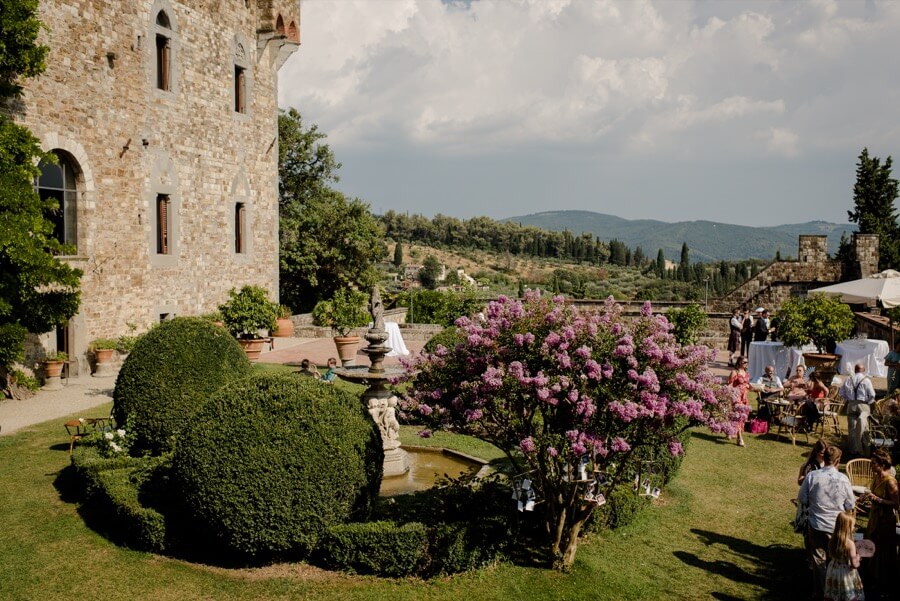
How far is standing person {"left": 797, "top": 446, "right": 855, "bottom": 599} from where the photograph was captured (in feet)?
24.2

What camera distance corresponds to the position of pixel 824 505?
7477 mm

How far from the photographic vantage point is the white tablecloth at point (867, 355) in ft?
63.2

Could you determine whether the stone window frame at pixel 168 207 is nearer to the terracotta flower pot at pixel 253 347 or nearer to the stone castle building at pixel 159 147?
the stone castle building at pixel 159 147

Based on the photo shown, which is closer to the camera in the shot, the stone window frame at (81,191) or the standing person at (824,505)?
the standing person at (824,505)

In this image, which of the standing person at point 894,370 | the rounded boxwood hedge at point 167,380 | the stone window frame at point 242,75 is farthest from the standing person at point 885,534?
the stone window frame at point 242,75

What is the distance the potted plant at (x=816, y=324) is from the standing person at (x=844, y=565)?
438 inches

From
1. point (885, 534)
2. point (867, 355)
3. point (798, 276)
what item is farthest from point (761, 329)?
point (885, 534)

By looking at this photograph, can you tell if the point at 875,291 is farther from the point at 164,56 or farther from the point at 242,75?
the point at 164,56

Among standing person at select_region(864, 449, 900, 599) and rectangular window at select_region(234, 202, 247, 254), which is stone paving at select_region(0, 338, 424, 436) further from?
standing person at select_region(864, 449, 900, 599)

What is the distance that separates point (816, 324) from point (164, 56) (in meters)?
18.5

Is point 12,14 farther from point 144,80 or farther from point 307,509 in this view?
point 307,509

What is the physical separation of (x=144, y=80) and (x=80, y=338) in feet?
23.1

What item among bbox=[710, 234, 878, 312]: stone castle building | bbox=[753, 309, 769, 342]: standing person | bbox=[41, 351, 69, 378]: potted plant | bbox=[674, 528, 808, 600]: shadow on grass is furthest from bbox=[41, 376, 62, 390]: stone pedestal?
bbox=[710, 234, 878, 312]: stone castle building

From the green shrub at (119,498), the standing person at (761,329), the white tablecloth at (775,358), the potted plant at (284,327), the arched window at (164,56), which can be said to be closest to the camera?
the green shrub at (119,498)
